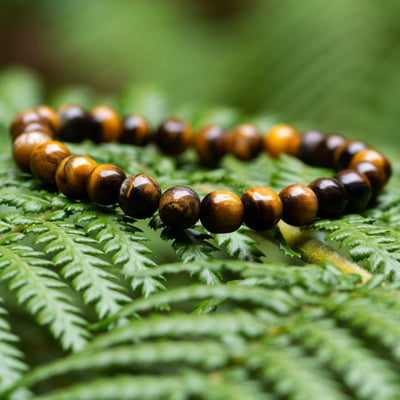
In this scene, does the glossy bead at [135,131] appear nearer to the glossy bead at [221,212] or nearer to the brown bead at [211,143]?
the brown bead at [211,143]

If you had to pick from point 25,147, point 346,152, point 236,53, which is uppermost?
point 236,53

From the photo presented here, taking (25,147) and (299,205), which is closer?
(299,205)

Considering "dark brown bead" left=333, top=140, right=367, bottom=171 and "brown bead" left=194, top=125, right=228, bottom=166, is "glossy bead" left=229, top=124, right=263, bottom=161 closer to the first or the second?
"brown bead" left=194, top=125, right=228, bottom=166

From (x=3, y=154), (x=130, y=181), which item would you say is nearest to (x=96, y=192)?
(x=130, y=181)

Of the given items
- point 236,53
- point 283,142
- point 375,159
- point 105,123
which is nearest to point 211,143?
point 283,142

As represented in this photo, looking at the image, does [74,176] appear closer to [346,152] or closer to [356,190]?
[356,190]

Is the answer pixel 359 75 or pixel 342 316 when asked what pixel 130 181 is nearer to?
pixel 342 316

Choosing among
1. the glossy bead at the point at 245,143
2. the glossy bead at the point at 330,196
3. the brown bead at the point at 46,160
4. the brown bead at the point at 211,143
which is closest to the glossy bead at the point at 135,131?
the brown bead at the point at 211,143

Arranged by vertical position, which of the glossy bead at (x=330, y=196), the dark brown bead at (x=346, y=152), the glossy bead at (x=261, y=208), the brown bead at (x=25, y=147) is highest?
the dark brown bead at (x=346, y=152)
